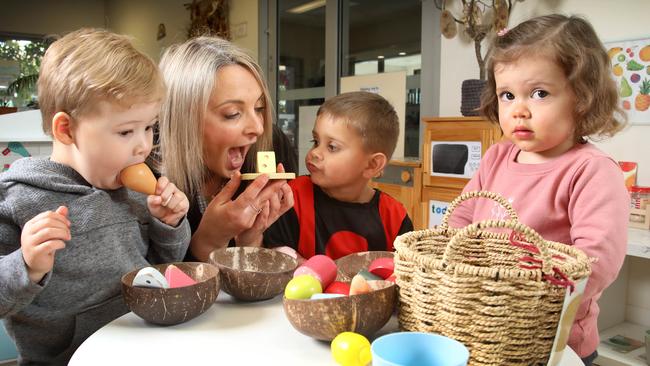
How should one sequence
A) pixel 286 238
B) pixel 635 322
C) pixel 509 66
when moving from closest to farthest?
1. pixel 509 66
2. pixel 286 238
3. pixel 635 322

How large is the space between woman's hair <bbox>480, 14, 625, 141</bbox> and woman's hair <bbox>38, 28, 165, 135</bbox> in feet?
2.77

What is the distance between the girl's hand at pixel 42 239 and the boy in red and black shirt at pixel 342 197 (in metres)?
0.74

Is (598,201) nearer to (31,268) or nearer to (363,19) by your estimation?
(31,268)

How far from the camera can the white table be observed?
2.76ft

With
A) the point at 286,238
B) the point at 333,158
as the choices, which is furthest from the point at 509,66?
the point at 286,238

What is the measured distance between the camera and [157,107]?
1164 mm

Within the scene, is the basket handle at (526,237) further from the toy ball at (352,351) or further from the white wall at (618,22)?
the white wall at (618,22)

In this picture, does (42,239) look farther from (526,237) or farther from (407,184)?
(407,184)

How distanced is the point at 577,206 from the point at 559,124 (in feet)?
0.71

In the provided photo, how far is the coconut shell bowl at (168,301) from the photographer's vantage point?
94 cm

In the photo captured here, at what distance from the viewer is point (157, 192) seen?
120 cm

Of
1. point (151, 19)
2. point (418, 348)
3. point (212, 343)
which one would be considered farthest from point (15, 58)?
point (418, 348)

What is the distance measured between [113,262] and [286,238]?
2.05 feet

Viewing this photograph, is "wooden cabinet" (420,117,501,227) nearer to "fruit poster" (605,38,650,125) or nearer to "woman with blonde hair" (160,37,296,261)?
"fruit poster" (605,38,650,125)
